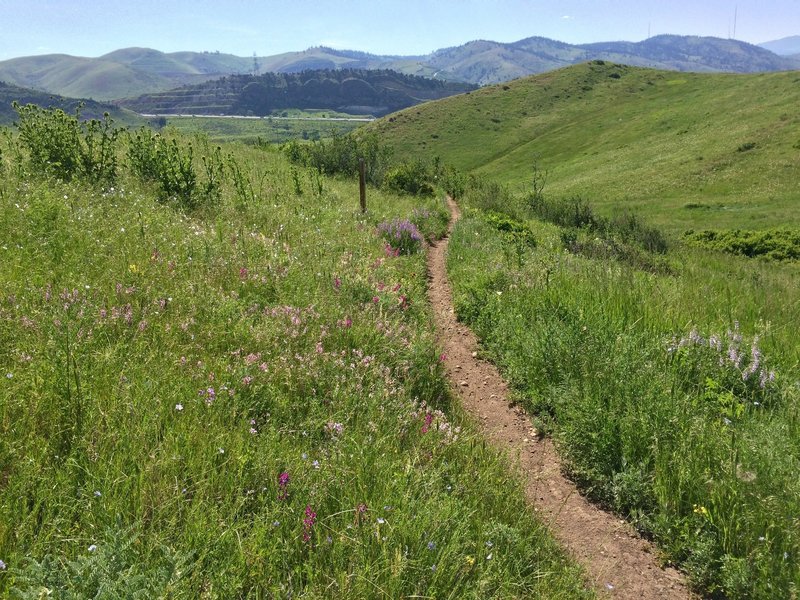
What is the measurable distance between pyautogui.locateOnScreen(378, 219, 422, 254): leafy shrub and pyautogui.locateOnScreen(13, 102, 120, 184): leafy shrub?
619 cm

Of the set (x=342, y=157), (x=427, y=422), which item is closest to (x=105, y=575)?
(x=427, y=422)

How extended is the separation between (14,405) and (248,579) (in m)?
1.80

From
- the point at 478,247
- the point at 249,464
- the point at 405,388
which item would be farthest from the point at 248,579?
the point at 478,247

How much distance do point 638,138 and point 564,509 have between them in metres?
96.0

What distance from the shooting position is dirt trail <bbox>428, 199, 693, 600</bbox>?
380 centimetres

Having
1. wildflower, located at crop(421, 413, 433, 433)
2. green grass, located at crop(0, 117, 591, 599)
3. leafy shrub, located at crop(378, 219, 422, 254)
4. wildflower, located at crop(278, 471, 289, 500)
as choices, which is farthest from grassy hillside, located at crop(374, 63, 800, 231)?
wildflower, located at crop(278, 471, 289, 500)

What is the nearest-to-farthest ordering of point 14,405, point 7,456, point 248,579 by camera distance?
point 248,579, point 7,456, point 14,405

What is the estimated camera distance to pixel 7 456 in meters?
2.62

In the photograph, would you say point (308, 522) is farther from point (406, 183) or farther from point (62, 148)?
point (406, 183)

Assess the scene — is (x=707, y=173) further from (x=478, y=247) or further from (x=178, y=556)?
(x=178, y=556)

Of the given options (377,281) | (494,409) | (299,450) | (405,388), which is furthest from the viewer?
(377,281)

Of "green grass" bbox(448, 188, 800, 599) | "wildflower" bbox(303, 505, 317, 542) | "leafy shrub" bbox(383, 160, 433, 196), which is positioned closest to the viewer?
"wildflower" bbox(303, 505, 317, 542)

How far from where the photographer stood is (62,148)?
945cm

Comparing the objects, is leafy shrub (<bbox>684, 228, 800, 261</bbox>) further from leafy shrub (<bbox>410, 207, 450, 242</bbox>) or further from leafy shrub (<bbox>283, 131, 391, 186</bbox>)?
leafy shrub (<bbox>410, 207, 450, 242</bbox>)
